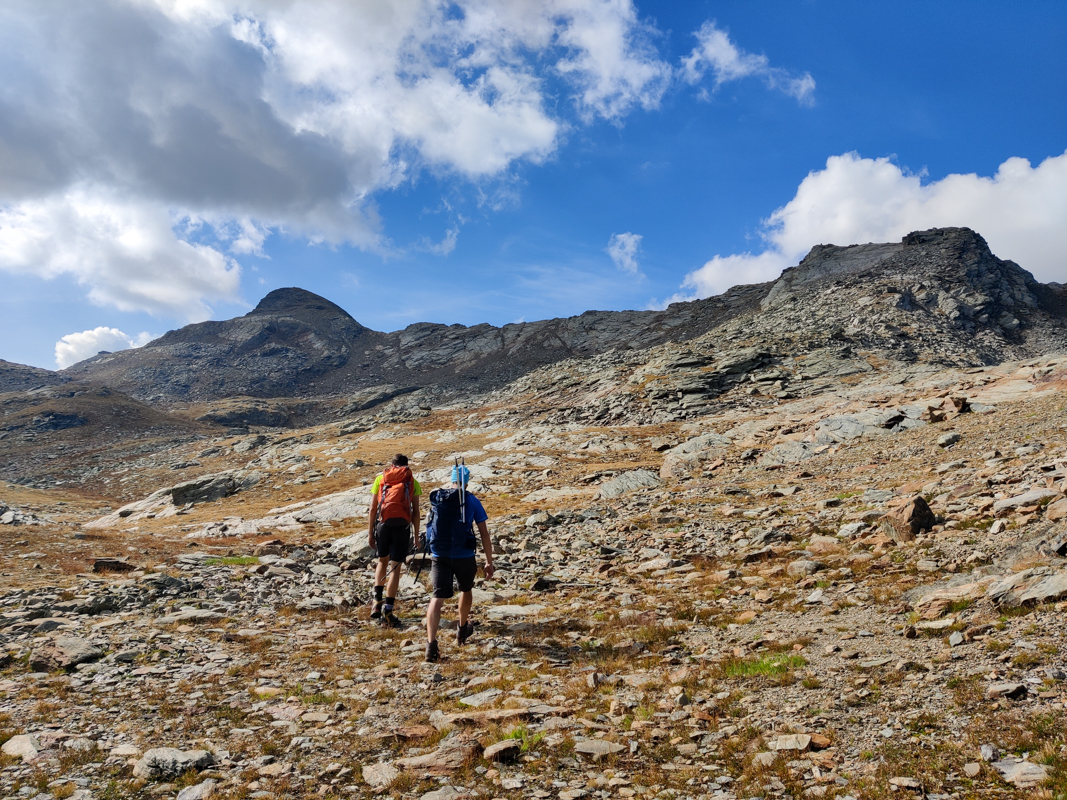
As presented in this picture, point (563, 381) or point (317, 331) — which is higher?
point (317, 331)

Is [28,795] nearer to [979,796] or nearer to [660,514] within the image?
[979,796]

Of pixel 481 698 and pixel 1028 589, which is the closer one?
pixel 1028 589

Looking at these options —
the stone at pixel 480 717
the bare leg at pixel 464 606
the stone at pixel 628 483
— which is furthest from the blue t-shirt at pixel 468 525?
the stone at pixel 628 483

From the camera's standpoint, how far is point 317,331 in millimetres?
169250

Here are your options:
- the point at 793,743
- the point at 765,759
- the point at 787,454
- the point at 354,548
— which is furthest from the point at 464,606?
the point at 787,454

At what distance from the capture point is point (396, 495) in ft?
35.7

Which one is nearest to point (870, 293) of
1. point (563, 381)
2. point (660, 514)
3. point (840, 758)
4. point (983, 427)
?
point (563, 381)

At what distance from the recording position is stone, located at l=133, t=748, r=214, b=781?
5273mm

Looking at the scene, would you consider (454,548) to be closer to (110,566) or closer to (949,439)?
(110,566)

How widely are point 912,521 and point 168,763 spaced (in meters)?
13.1

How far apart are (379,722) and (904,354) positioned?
2494 inches

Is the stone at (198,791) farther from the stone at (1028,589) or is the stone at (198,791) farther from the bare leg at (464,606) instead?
the stone at (1028,589)

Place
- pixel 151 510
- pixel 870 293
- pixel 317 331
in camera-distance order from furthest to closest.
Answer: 1. pixel 317 331
2. pixel 870 293
3. pixel 151 510

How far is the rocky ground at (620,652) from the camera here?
4.98m
